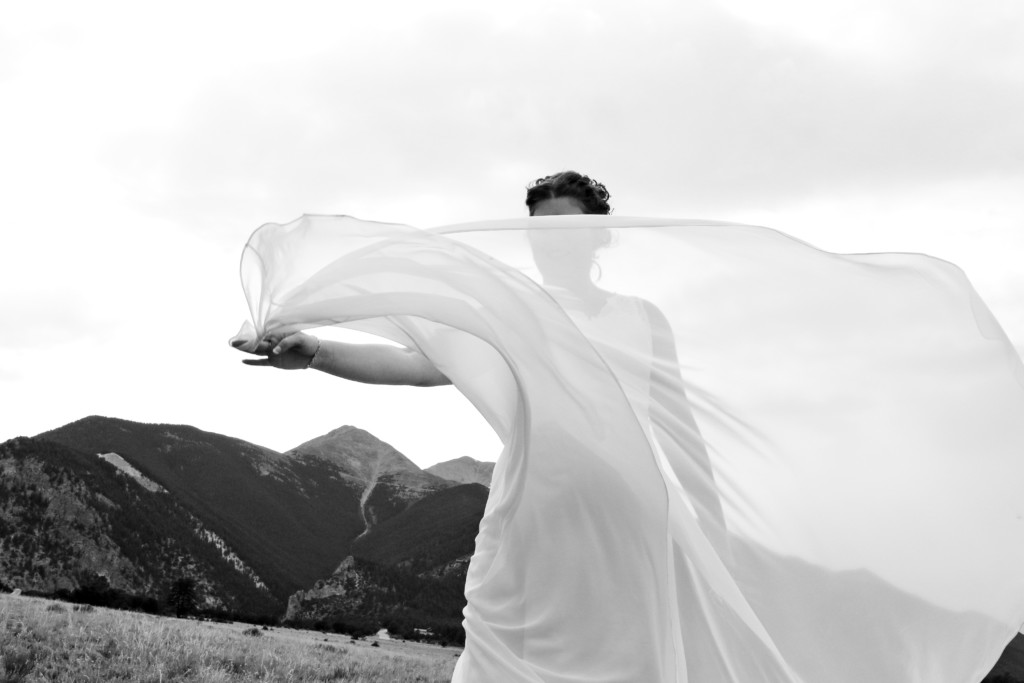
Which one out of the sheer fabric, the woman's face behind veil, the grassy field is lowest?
the grassy field

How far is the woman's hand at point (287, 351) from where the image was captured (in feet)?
7.79

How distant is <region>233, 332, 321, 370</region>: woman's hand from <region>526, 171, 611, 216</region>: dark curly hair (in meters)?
1.04

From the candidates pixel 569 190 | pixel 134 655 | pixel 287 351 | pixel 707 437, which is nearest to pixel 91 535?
pixel 134 655

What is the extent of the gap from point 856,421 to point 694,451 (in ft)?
1.77

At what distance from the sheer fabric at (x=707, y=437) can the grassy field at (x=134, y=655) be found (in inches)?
314

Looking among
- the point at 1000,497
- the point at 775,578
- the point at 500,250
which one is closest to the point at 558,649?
the point at 775,578

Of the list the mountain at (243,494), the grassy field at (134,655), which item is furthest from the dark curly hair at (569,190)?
the mountain at (243,494)

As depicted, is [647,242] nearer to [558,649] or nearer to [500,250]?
[500,250]

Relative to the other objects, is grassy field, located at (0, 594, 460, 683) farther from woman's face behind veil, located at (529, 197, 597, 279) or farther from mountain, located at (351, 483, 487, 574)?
mountain, located at (351, 483, 487, 574)

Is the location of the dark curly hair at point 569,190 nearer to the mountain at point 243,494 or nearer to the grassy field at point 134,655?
the grassy field at point 134,655

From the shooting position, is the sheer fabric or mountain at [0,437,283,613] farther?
mountain at [0,437,283,613]

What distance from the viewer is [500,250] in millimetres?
2773

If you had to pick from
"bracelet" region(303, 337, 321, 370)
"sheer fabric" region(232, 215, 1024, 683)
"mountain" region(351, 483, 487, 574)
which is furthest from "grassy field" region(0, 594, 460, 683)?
"mountain" region(351, 483, 487, 574)

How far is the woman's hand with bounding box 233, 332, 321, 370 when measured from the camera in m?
2.37
